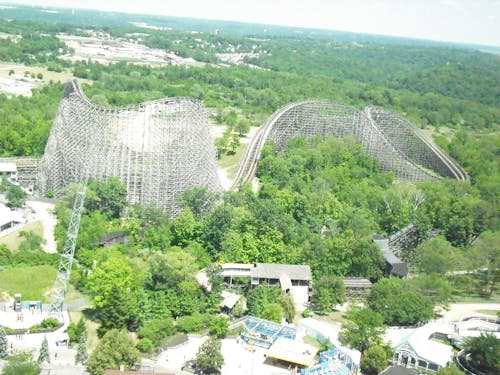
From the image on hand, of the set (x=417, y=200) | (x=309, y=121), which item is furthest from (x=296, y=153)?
(x=417, y=200)

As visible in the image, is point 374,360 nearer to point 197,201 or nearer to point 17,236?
point 197,201

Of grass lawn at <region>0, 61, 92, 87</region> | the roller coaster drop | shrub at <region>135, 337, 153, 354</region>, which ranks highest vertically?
the roller coaster drop

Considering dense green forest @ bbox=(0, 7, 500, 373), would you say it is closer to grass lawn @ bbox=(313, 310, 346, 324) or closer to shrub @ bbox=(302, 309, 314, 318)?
grass lawn @ bbox=(313, 310, 346, 324)

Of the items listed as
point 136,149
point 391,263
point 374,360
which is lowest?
point 374,360

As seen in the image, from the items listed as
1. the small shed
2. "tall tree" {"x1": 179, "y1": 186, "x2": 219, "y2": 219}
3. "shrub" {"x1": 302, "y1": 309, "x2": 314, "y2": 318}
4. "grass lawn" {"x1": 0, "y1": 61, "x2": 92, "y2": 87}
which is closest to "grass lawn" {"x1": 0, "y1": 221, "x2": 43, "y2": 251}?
the small shed

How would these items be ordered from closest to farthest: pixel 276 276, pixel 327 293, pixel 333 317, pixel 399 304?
1. pixel 399 304
2. pixel 333 317
3. pixel 327 293
4. pixel 276 276

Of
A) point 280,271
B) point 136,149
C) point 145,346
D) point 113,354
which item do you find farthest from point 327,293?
point 136,149
